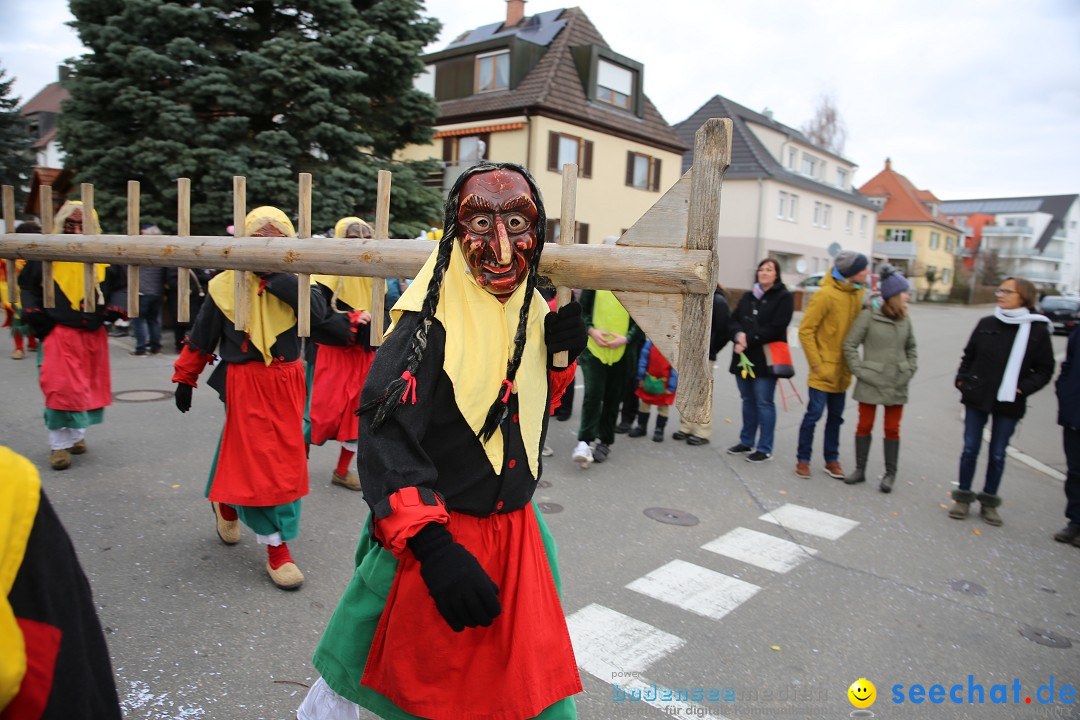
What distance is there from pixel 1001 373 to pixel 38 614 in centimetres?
622

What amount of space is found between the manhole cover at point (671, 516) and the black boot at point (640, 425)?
2326 mm

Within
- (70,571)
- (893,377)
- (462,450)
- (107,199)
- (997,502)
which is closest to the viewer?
(70,571)

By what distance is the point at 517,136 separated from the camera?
23.6 m

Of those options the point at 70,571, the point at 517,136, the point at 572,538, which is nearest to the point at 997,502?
the point at 572,538

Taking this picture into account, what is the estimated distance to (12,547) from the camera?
110 centimetres

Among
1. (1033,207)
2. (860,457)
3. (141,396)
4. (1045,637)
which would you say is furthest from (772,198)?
(1033,207)

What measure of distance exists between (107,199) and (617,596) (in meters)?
11.6

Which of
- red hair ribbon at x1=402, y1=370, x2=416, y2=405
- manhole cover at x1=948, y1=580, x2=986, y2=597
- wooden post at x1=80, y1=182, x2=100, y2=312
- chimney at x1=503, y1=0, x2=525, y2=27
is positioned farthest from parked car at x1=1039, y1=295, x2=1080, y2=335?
red hair ribbon at x1=402, y1=370, x2=416, y2=405

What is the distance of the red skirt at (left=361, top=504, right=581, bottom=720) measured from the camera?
6.73 ft

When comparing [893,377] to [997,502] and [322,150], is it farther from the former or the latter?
[322,150]

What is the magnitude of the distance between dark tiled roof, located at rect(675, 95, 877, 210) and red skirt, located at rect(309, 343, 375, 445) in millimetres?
29488

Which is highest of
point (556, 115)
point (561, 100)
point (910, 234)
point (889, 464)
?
point (561, 100)

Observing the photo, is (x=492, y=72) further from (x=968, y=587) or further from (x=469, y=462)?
(x=469, y=462)

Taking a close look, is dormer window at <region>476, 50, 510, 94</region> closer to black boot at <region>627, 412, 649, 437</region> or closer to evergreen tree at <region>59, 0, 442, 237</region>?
evergreen tree at <region>59, 0, 442, 237</region>
